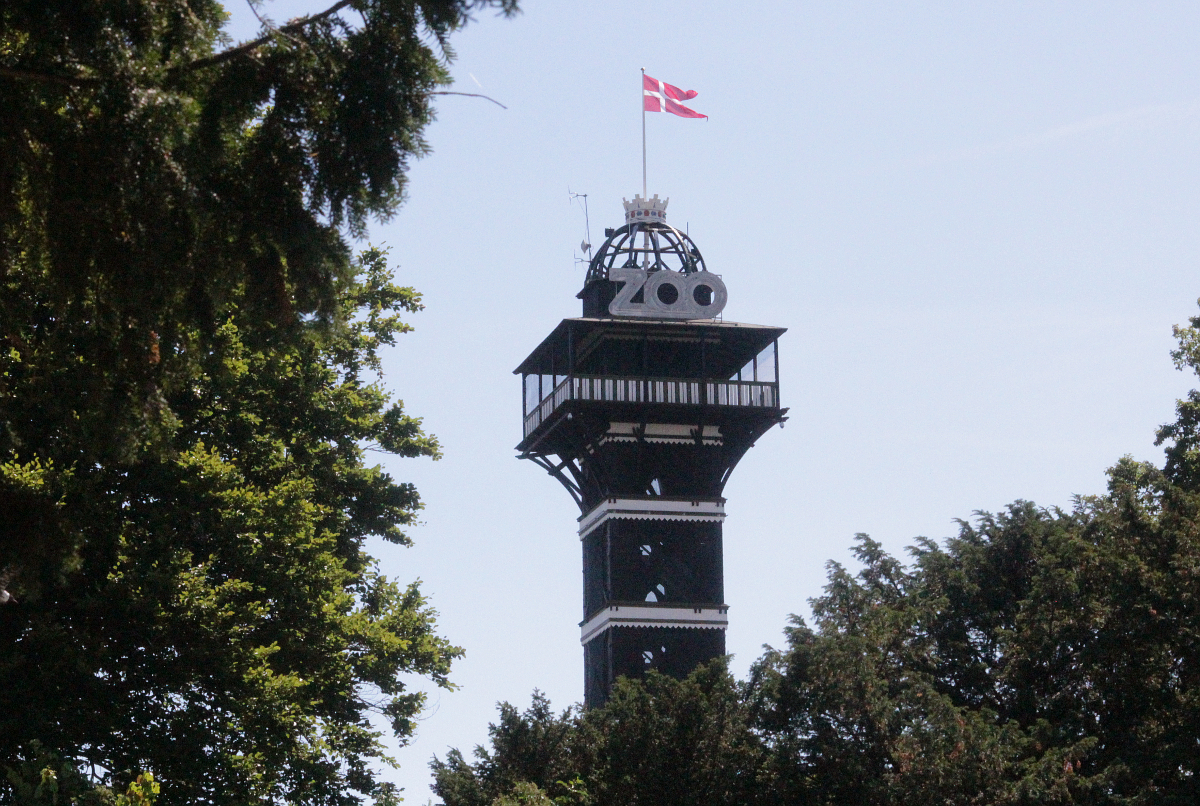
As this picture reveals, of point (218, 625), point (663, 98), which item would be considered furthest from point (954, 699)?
point (663, 98)

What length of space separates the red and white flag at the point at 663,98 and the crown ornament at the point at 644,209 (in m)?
3.17

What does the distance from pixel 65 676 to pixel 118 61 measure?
57.0 feet

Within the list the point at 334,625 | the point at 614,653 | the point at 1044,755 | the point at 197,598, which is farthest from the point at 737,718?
the point at 614,653

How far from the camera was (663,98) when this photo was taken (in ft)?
181

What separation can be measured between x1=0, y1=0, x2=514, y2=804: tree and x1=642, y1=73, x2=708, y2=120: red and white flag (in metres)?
18.7

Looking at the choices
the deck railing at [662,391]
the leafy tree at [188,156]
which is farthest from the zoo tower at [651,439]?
the leafy tree at [188,156]

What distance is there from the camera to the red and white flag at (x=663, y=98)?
54997mm

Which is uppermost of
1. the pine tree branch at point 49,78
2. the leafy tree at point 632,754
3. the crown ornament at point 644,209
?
the crown ornament at point 644,209

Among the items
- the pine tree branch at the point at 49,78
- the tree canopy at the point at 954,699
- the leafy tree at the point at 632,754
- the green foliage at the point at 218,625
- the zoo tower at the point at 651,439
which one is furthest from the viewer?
the zoo tower at the point at 651,439

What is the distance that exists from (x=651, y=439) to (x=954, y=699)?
18.3m

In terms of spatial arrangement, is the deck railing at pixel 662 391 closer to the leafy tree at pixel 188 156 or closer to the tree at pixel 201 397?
the tree at pixel 201 397

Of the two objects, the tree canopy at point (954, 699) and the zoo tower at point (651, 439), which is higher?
the zoo tower at point (651, 439)

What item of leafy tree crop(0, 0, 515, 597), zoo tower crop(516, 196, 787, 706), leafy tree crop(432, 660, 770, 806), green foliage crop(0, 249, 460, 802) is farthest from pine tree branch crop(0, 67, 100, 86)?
zoo tower crop(516, 196, 787, 706)

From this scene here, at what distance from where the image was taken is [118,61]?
14867mm
